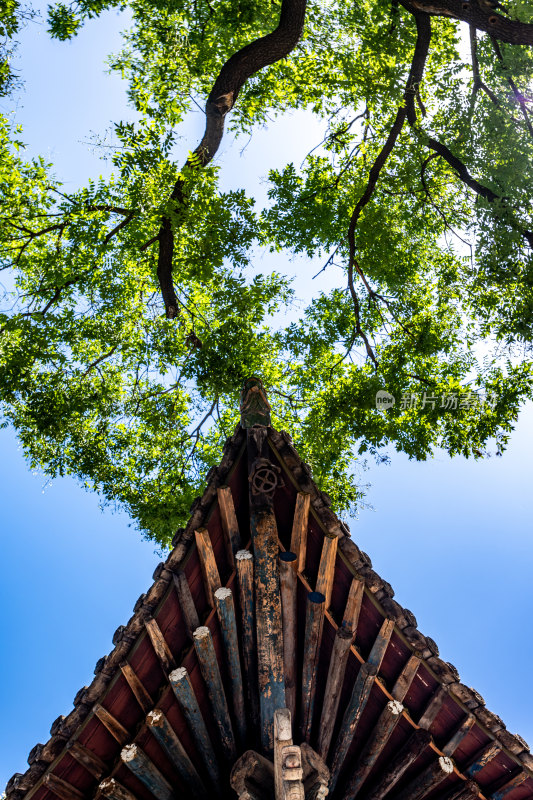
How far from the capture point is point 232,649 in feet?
17.8

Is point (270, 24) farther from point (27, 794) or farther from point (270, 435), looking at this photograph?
point (27, 794)

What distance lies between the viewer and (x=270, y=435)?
20.5 feet

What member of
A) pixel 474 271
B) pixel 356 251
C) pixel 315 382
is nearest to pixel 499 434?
pixel 474 271

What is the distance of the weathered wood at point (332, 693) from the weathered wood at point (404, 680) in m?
0.64

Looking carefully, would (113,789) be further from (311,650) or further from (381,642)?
(381,642)

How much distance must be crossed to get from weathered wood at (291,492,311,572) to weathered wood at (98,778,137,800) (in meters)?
2.67

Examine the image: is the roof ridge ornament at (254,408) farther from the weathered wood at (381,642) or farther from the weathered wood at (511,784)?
the weathered wood at (511,784)

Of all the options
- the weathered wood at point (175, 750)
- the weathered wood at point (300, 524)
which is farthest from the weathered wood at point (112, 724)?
the weathered wood at point (300, 524)

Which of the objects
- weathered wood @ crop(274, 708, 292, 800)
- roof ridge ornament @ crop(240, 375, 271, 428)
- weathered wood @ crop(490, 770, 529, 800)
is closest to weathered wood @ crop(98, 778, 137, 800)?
weathered wood @ crop(274, 708, 292, 800)

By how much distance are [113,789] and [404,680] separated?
3107 mm

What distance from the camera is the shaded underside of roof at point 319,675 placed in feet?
17.2

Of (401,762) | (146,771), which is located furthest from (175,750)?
(401,762)

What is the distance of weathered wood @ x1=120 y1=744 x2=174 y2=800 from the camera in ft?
16.0

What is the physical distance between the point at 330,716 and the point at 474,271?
10.2 metres
